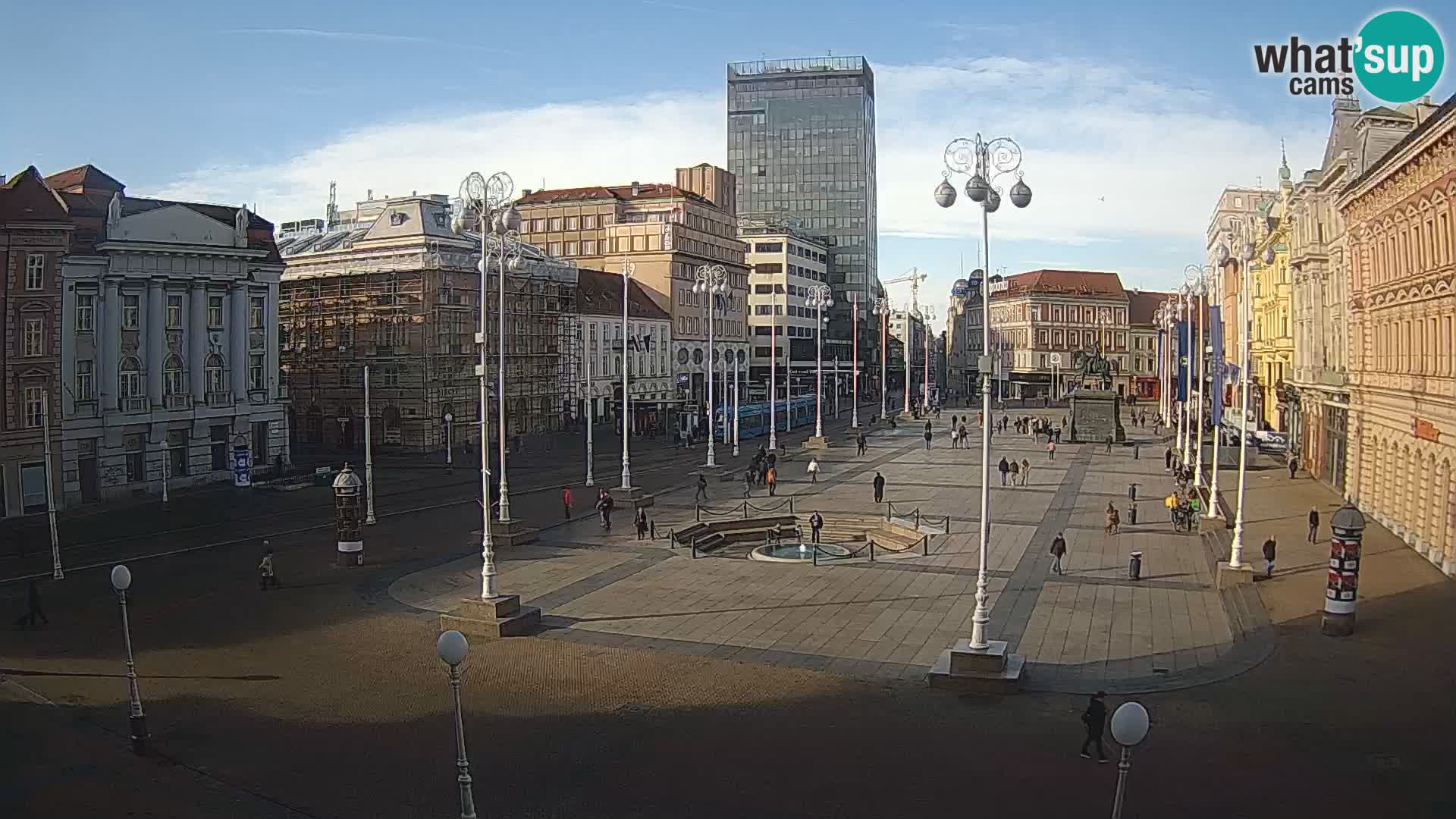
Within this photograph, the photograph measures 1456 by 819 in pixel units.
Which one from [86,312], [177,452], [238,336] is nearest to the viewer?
[86,312]

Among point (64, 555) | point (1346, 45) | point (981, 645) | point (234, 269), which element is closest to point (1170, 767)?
point (981, 645)

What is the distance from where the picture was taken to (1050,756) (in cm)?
1808

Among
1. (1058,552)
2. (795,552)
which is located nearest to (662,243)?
(795,552)

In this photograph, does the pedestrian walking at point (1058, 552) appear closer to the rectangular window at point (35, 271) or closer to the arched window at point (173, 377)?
the rectangular window at point (35, 271)

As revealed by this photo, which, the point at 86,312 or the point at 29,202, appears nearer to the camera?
the point at 29,202

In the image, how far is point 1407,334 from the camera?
3831 cm

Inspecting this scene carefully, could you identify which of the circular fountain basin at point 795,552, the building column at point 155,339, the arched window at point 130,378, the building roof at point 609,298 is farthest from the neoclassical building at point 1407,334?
the building roof at point 609,298

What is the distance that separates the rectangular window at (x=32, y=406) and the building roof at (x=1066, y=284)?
4791 inches

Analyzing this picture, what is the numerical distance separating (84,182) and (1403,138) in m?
57.5

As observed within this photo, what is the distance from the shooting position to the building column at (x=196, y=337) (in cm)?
5616

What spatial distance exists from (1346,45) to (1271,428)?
49.8 metres

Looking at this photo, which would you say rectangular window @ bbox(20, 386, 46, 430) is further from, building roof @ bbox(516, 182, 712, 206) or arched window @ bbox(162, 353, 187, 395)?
building roof @ bbox(516, 182, 712, 206)

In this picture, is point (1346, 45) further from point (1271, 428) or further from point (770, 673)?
point (1271, 428)

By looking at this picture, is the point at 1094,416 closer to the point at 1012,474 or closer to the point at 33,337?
the point at 1012,474
